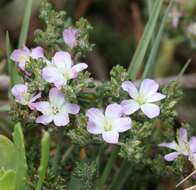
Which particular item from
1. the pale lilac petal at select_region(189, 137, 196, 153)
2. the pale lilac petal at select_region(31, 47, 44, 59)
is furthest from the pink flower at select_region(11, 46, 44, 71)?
the pale lilac petal at select_region(189, 137, 196, 153)

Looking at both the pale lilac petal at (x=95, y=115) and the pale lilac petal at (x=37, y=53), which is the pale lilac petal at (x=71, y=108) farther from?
the pale lilac petal at (x=37, y=53)

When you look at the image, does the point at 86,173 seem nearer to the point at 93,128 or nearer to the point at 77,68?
the point at 93,128

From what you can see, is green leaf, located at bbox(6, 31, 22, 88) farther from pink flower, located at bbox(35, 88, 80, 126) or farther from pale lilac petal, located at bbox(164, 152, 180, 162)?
pale lilac petal, located at bbox(164, 152, 180, 162)

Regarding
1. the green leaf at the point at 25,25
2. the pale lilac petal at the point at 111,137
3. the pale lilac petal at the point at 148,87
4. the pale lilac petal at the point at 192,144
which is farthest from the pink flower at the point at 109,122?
the green leaf at the point at 25,25

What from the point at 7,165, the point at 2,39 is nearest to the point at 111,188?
the point at 7,165

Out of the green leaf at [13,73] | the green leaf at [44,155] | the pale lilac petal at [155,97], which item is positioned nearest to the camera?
the green leaf at [44,155]
